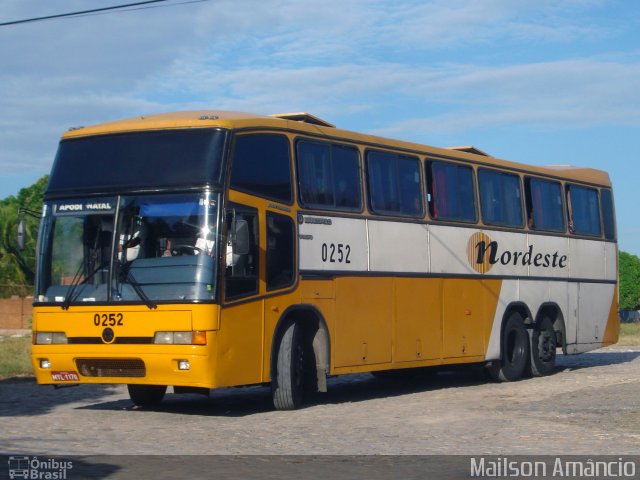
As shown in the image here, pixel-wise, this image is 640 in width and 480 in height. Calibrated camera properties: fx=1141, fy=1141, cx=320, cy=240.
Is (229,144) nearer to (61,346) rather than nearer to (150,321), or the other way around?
(150,321)

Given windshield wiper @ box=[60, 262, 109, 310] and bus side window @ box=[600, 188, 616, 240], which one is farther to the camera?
bus side window @ box=[600, 188, 616, 240]

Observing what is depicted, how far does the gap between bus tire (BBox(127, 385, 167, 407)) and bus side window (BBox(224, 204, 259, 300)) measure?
8.61 ft

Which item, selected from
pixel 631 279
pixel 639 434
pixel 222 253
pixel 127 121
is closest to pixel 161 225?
pixel 222 253

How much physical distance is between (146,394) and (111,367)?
206 centimetres

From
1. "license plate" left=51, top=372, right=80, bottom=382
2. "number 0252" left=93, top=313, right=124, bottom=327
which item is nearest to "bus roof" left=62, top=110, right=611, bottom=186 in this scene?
"number 0252" left=93, top=313, right=124, bottom=327

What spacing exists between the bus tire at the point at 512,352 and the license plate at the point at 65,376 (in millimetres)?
8786

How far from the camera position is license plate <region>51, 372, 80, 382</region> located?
14.4 meters

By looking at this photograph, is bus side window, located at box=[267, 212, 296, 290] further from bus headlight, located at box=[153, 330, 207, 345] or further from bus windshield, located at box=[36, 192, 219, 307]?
bus headlight, located at box=[153, 330, 207, 345]

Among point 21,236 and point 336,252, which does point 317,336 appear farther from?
point 21,236

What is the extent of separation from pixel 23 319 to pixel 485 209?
160 feet

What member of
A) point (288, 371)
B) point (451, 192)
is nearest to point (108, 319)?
point (288, 371)

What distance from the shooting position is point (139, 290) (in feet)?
45.8

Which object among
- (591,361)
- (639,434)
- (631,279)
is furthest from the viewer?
(631,279)

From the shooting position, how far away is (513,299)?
20.9 metres
